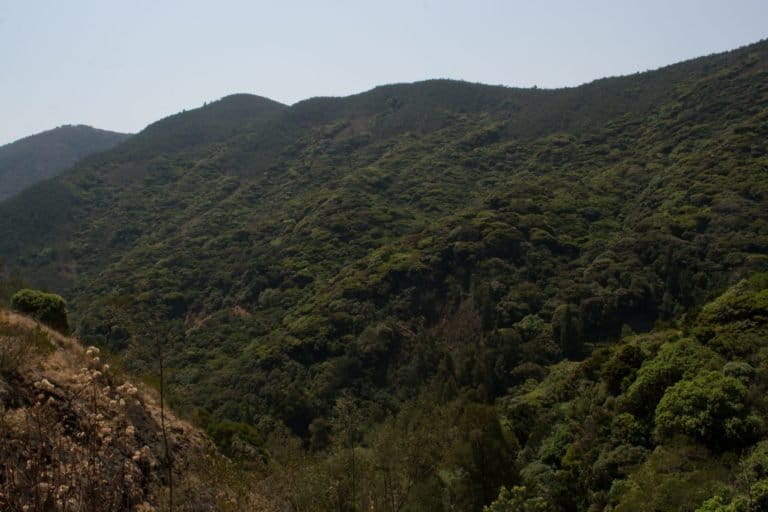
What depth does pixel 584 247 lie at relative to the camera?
6588 cm

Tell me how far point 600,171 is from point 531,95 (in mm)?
70656

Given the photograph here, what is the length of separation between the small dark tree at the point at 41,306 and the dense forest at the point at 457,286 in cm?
260

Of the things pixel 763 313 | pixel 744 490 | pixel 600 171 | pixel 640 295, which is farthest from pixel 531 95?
pixel 744 490

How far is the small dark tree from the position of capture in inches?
709

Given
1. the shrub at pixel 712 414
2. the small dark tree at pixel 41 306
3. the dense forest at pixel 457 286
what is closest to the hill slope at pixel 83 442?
the dense forest at pixel 457 286

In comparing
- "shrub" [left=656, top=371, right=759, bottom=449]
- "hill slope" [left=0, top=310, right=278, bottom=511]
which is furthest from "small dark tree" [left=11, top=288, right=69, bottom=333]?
"shrub" [left=656, top=371, right=759, bottom=449]

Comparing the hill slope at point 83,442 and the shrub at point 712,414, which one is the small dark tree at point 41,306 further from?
the shrub at point 712,414

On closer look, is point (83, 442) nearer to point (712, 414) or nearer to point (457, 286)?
point (712, 414)

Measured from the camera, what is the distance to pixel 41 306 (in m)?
18.2

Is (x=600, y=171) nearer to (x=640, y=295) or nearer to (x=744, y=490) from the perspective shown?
(x=640, y=295)

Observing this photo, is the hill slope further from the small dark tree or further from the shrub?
the shrub


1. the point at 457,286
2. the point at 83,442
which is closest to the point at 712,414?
the point at 83,442

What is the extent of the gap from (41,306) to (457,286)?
49.2 meters

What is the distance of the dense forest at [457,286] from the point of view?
18.6 metres
